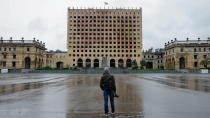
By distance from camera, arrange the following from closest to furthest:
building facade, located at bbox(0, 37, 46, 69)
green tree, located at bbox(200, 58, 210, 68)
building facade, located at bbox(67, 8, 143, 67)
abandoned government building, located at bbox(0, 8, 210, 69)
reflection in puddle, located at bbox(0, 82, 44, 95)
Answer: reflection in puddle, located at bbox(0, 82, 44, 95)
green tree, located at bbox(200, 58, 210, 68)
building facade, located at bbox(0, 37, 46, 69)
abandoned government building, located at bbox(0, 8, 210, 69)
building facade, located at bbox(67, 8, 143, 67)

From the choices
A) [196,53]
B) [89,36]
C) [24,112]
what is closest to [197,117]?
[24,112]

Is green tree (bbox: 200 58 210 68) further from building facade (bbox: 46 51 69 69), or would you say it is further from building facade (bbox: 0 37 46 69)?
building facade (bbox: 46 51 69 69)

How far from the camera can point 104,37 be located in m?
92.2

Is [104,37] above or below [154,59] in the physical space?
above

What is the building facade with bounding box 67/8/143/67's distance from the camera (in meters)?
89.9

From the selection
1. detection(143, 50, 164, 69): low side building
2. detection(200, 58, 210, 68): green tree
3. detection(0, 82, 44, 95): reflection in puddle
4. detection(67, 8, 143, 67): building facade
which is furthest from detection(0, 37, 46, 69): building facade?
detection(200, 58, 210, 68): green tree

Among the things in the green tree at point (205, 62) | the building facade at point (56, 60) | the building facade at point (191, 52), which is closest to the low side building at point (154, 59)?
the building facade at point (191, 52)

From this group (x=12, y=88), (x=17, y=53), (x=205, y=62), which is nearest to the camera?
(x=12, y=88)

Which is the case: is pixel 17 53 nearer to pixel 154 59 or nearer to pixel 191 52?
pixel 191 52

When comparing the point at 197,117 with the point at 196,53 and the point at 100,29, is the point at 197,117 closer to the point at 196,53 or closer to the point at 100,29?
the point at 196,53

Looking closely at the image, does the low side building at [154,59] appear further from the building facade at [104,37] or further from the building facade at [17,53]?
the building facade at [17,53]

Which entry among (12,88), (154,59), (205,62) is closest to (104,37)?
(154,59)

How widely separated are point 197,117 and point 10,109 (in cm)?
766

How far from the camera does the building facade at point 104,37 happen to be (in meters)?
89.9
